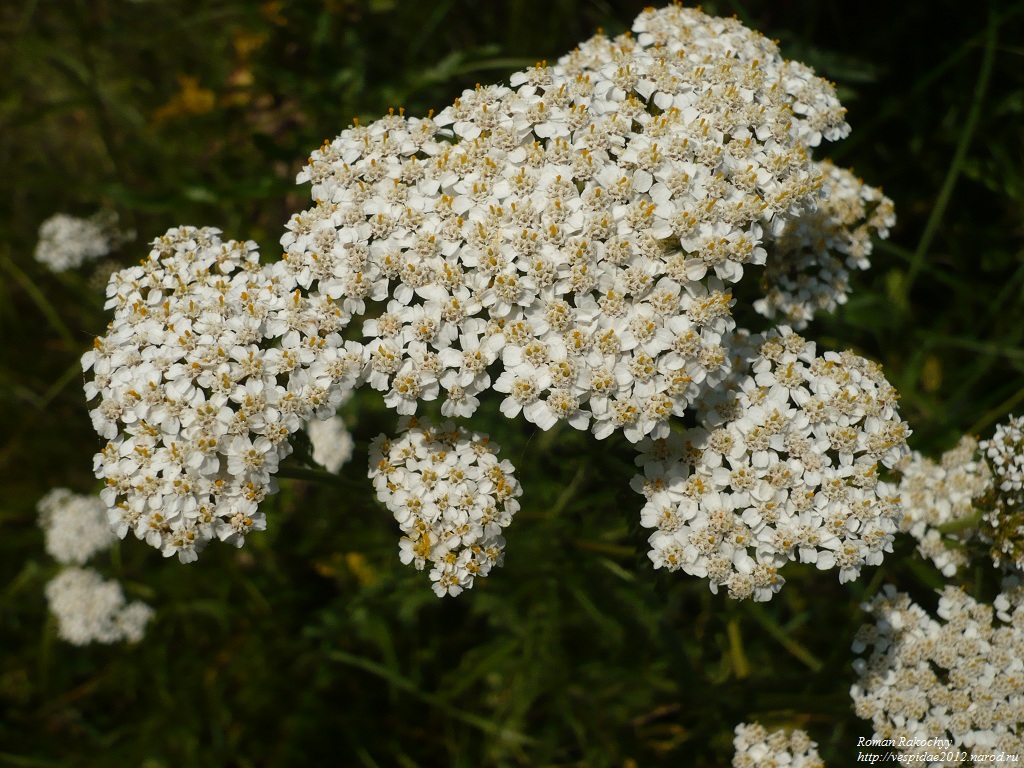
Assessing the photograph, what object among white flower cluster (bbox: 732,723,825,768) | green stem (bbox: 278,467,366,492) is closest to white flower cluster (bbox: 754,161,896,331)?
white flower cluster (bbox: 732,723,825,768)

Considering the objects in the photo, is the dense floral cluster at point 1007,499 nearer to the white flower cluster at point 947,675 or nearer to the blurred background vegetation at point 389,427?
the white flower cluster at point 947,675

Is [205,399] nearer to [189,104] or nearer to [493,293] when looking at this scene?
[493,293]

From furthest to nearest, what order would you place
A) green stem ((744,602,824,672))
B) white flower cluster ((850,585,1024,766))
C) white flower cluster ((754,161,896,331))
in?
1. green stem ((744,602,824,672))
2. white flower cluster ((754,161,896,331))
3. white flower cluster ((850,585,1024,766))

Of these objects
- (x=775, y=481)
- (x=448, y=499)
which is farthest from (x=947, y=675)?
(x=448, y=499)

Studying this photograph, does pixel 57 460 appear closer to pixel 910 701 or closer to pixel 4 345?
pixel 4 345

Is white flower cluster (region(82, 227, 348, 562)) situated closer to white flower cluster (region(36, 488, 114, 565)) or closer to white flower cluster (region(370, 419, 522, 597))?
white flower cluster (region(370, 419, 522, 597))

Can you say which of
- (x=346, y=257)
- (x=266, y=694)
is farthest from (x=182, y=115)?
(x=266, y=694)
